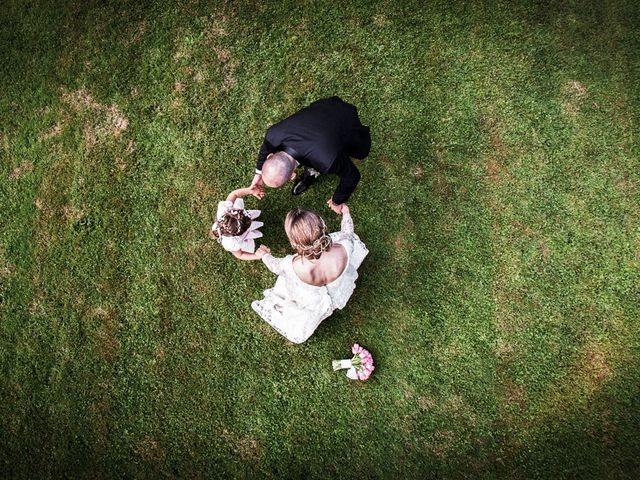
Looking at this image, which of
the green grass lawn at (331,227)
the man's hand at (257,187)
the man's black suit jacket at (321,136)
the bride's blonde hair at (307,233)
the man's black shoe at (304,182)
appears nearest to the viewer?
the bride's blonde hair at (307,233)

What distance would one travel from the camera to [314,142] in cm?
408

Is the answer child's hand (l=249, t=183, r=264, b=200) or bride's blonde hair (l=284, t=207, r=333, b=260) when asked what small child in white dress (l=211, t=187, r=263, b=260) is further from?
bride's blonde hair (l=284, t=207, r=333, b=260)

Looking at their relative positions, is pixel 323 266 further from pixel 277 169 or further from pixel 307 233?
pixel 277 169

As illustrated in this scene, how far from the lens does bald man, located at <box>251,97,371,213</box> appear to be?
3982 millimetres

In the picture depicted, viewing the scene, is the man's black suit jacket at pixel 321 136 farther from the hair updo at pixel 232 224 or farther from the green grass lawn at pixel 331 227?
the green grass lawn at pixel 331 227

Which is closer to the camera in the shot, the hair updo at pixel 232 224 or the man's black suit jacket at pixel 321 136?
the man's black suit jacket at pixel 321 136

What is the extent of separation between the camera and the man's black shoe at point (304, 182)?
544 cm

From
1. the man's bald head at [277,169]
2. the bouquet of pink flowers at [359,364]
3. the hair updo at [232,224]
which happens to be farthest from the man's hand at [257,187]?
the bouquet of pink flowers at [359,364]

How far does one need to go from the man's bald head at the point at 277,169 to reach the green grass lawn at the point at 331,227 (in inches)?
65.3

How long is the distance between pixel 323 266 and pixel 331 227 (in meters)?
1.47

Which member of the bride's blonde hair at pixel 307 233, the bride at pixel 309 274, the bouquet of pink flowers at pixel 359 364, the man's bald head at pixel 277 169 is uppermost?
the man's bald head at pixel 277 169

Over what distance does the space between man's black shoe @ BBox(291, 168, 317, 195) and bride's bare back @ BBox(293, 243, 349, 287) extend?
1.44 metres

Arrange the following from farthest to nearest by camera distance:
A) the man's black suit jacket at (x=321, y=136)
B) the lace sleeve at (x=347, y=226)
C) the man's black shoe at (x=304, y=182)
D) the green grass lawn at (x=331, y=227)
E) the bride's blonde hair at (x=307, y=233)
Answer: the man's black shoe at (x=304, y=182), the green grass lawn at (x=331, y=227), the lace sleeve at (x=347, y=226), the man's black suit jacket at (x=321, y=136), the bride's blonde hair at (x=307, y=233)

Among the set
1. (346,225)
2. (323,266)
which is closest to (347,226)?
(346,225)
